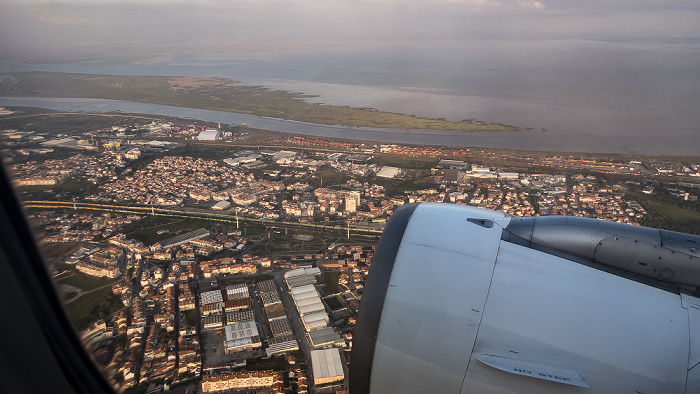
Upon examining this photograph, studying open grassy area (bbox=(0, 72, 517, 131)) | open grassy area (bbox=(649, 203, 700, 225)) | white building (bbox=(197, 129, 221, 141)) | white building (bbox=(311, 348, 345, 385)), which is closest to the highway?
white building (bbox=(311, 348, 345, 385))

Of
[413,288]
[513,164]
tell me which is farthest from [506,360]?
[513,164]

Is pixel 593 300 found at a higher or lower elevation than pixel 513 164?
higher

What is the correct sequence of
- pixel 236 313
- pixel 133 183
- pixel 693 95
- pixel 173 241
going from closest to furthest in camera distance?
pixel 236 313 < pixel 173 241 < pixel 133 183 < pixel 693 95

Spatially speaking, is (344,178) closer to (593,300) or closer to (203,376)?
(203,376)

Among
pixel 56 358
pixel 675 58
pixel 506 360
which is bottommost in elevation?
pixel 506 360

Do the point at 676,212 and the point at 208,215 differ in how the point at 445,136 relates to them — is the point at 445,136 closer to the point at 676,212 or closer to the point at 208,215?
the point at 676,212

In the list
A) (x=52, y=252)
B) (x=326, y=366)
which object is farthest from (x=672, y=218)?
→ (x=52, y=252)

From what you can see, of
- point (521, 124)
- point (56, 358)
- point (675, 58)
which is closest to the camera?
point (56, 358)
